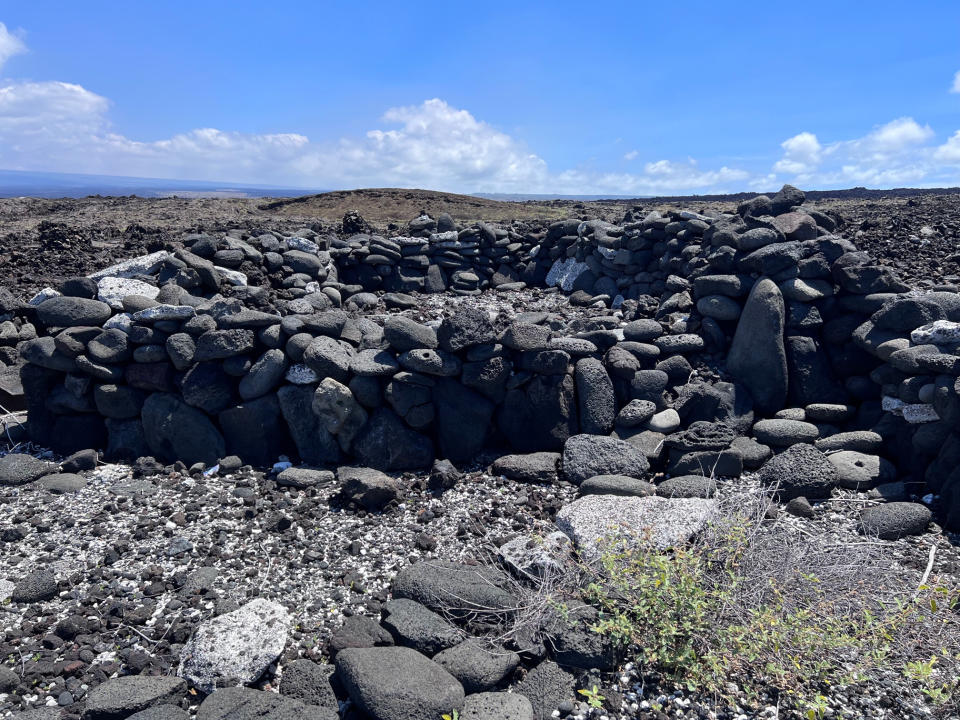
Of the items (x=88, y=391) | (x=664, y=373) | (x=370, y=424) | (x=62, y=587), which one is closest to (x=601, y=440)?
(x=664, y=373)

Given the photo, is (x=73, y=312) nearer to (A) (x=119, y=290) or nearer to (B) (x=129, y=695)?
(A) (x=119, y=290)

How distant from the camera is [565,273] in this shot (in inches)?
516

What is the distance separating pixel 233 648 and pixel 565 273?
10281 mm

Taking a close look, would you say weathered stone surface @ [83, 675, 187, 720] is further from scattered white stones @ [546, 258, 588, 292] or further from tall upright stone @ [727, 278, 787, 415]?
scattered white stones @ [546, 258, 588, 292]

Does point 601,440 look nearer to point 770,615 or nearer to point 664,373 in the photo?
point 664,373

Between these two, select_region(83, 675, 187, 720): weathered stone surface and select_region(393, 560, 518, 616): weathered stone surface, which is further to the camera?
select_region(393, 560, 518, 616): weathered stone surface

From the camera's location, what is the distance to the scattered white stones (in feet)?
42.0

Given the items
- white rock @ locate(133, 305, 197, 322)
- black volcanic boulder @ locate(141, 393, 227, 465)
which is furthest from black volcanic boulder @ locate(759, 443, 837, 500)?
white rock @ locate(133, 305, 197, 322)

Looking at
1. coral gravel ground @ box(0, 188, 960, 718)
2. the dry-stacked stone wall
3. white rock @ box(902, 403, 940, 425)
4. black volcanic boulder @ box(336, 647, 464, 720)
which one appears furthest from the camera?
the dry-stacked stone wall

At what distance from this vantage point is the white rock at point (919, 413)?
247 inches

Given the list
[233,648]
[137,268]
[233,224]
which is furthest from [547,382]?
[233,224]

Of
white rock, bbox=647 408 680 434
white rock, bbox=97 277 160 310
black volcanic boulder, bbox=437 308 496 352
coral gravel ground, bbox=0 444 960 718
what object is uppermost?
white rock, bbox=97 277 160 310

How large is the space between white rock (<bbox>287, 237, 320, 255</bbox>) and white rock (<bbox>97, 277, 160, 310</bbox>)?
334 centimetres

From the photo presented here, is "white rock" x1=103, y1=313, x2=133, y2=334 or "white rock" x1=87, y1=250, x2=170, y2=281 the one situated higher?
"white rock" x1=87, y1=250, x2=170, y2=281
